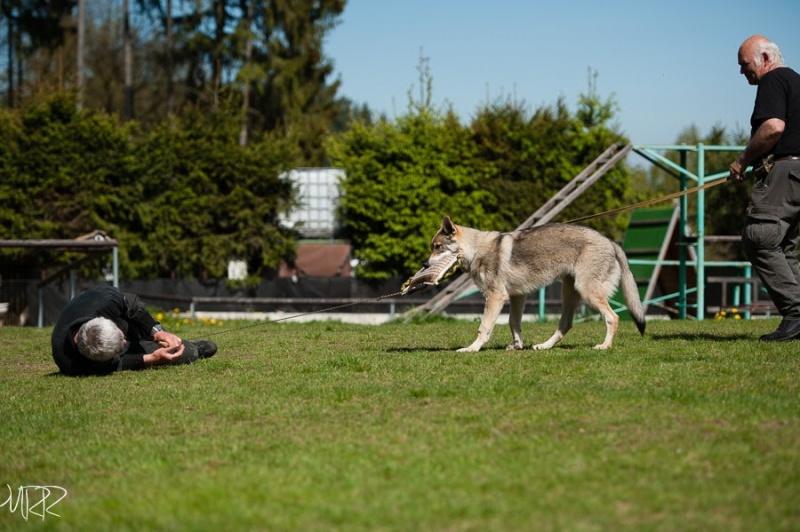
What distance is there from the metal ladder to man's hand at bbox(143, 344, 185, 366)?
23.4 feet

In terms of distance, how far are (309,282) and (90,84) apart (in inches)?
919

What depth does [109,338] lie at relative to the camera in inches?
303

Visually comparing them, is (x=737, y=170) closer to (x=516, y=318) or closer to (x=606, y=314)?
(x=606, y=314)

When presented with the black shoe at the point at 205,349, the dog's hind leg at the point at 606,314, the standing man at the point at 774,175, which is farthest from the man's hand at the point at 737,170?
the black shoe at the point at 205,349

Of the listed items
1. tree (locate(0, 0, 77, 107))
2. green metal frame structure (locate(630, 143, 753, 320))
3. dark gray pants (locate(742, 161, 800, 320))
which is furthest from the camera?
tree (locate(0, 0, 77, 107))

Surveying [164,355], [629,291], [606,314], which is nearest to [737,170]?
[629,291]

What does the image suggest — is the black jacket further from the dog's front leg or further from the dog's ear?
the dog's front leg

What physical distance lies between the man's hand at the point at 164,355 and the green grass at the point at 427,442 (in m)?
0.19

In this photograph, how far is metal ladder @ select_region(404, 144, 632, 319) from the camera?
15727 mm

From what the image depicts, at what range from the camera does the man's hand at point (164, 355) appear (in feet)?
28.0

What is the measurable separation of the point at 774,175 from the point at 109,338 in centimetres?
635

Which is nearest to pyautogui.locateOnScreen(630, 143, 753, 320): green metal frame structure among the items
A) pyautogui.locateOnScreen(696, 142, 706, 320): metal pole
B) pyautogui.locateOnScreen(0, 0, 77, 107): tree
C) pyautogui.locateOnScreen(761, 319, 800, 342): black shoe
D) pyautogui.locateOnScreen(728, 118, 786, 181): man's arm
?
Result: pyautogui.locateOnScreen(696, 142, 706, 320): metal pole

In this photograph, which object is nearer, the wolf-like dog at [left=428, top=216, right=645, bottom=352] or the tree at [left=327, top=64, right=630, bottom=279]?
the wolf-like dog at [left=428, top=216, right=645, bottom=352]

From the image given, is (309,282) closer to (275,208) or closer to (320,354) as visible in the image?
(275,208)
